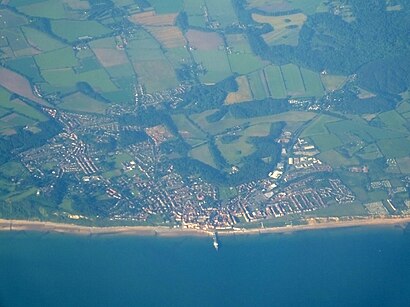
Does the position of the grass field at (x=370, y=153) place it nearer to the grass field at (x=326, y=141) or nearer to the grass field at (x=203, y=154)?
the grass field at (x=326, y=141)

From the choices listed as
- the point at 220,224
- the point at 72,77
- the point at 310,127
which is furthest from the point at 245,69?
the point at 220,224

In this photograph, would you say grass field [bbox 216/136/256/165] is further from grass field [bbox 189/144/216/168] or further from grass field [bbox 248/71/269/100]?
grass field [bbox 248/71/269/100]

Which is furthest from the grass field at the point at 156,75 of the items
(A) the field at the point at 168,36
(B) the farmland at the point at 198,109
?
(A) the field at the point at 168,36

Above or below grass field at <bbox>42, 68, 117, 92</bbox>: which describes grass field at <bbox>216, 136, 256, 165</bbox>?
below

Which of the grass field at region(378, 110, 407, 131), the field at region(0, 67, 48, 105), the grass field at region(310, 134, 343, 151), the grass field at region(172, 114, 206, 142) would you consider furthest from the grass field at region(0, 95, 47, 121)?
the grass field at region(378, 110, 407, 131)

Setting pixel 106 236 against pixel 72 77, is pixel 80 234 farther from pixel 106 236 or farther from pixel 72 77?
pixel 72 77

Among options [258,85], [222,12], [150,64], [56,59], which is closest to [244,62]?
[258,85]

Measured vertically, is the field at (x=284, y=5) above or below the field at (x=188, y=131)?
above

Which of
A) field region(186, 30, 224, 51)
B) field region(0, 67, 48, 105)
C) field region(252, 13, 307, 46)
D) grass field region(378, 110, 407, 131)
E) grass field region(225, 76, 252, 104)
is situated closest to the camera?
grass field region(378, 110, 407, 131)
